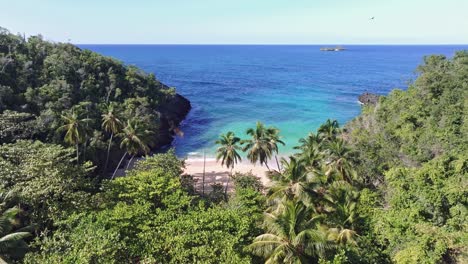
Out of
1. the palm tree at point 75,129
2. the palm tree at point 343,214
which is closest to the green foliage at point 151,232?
the palm tree at point 343,214

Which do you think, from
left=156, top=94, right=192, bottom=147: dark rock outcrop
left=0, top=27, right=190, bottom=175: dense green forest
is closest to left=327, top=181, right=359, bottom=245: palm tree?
left=0, top=27, right=190, bottom=175: dense green forest

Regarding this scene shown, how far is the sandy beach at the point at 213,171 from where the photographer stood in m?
44.0

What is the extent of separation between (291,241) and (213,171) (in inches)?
1153

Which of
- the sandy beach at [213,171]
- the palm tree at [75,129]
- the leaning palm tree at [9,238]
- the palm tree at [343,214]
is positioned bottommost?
the sandy beach at [213,171]

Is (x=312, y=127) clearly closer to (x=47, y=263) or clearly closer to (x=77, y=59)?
(x=77, y=59)

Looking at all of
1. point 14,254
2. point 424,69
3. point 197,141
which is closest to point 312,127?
point 197,141

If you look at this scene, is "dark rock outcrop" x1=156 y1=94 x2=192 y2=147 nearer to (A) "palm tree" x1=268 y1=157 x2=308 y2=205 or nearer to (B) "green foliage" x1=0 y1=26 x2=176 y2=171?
(B) "green foliage" x1=0 y1=26 x2=176 y2=171

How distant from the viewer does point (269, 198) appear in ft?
87.2

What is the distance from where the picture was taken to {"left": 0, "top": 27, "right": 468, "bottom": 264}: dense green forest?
18984 mm

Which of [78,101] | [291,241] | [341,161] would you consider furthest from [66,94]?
[291,241]

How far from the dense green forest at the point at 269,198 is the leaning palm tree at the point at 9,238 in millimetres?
62

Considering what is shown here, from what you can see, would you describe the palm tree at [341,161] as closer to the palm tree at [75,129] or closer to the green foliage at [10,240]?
the green foliage at [10,240]

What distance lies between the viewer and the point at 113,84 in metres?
61.4

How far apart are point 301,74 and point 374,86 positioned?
4148 cm
